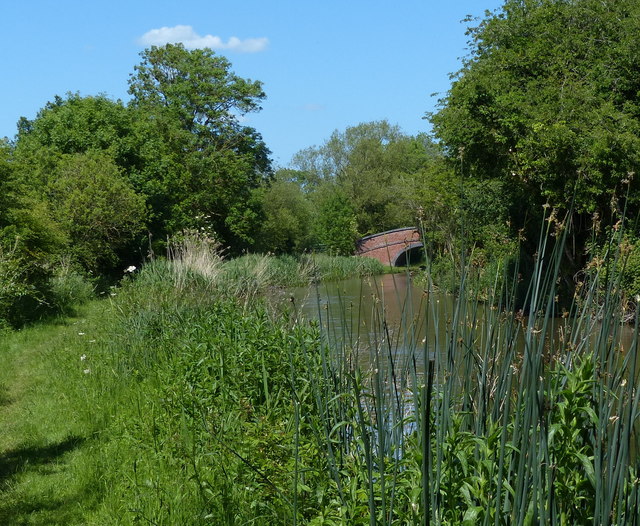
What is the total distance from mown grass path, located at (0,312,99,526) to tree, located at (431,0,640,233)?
8.33 m

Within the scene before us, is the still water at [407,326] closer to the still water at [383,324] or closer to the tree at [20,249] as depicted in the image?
the still water at [383,324]

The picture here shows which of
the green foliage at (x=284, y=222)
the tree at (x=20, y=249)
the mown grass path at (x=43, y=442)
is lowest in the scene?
the mown grass path at (x=43, y=442)

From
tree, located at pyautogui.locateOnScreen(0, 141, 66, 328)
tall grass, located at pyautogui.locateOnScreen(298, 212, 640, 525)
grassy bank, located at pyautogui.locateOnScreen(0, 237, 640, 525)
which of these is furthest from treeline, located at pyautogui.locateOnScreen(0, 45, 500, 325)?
tall grass, located at pyautogui.locateOnScreen(298, 212, 640, 525)

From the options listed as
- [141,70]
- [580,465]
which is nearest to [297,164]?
[141,70]

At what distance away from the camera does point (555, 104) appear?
15938 mm

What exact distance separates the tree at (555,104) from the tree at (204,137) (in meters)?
14.7

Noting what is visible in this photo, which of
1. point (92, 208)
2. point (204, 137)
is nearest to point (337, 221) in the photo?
point (204, 137)

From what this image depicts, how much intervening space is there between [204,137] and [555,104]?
20516 mm

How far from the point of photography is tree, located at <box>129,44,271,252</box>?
3180 cm

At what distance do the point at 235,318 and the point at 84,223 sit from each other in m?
12.9

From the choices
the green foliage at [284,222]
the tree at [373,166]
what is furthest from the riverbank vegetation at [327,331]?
the tree at [373,166]

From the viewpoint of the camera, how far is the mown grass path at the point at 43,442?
15.4ft

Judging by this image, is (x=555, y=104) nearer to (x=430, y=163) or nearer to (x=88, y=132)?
(x=430, y=163)

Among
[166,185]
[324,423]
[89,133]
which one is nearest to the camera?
[324,423]
